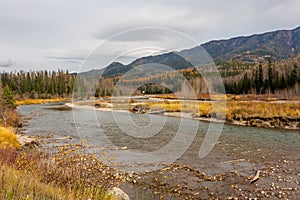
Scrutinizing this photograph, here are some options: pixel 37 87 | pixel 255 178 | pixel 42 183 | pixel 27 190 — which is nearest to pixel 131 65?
pixel 255 178

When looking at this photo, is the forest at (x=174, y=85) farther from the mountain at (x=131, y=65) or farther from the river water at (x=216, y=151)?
the mountain at (x=131, y=65)

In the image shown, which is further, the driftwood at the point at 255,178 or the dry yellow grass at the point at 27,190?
the driftwood at the point at 255,178

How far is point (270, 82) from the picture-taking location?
5866cm

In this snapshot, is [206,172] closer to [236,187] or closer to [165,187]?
[236,187]

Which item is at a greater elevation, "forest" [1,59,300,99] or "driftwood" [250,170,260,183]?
"forest" [1,59,300,99]

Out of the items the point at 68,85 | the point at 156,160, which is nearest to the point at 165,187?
the point at 156,160

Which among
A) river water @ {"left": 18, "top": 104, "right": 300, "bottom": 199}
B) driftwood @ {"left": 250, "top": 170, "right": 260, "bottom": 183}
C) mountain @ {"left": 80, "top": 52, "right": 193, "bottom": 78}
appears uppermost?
mountain @ {"left": 80, "top": 52, "right": 193, "bottom": 78}

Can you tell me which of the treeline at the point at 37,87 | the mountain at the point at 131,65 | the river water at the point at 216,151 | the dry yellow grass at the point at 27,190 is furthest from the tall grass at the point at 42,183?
the treeline at the point at 37,87

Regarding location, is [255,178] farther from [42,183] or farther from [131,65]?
[131,65]

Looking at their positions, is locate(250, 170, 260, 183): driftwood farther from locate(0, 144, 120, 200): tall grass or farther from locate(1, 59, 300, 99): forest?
locate(1, 59, 300, 99): forest

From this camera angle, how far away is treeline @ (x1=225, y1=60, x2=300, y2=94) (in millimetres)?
54369

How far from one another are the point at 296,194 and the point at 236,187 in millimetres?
1902

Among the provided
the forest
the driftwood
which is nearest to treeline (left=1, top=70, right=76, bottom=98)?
the forest

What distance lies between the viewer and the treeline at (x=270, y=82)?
54369 millimetres
